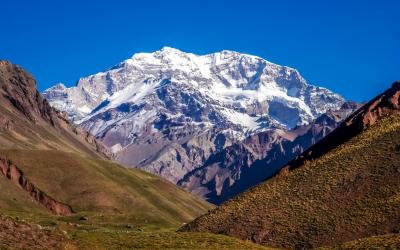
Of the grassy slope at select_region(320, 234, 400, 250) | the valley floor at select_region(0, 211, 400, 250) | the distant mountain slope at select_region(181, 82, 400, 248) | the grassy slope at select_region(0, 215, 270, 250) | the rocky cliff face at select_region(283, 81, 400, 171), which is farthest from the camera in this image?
the rocky cliff face at select_region(283, 81, 400, 171)

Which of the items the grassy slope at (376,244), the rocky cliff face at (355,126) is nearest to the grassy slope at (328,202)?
the rocky cliff face at (355,126)

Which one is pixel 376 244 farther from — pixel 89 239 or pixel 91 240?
pixel 89 239

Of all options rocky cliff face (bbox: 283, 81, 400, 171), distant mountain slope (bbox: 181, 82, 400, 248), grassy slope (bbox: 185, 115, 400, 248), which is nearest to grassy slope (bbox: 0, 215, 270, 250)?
grassy slope (bbox: 185, 115, 400, 248)

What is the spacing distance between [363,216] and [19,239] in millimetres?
39687

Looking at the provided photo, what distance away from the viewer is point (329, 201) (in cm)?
7856

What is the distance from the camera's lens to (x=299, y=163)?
99.4 metres

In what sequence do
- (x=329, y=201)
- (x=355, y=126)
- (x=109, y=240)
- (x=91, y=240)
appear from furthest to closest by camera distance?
1. (x=355, y=126)
2. (x=329, y=201)
3. (x=109, y=240)
4. (x=91, y=240)

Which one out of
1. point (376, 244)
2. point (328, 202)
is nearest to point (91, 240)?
point (376, 244)

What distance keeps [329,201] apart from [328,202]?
0.26 meters

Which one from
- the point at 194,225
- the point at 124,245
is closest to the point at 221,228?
the point at 194,225

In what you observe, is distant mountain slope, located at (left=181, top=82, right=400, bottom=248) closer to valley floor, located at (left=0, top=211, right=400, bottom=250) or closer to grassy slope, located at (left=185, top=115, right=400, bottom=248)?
grassy slope, located at (left=185, top=115, right=400, bottom=248)

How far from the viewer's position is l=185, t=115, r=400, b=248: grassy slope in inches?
2864

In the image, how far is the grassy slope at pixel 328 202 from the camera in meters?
72.8

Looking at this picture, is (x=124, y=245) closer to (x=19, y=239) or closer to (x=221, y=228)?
(x=19, y=239)
